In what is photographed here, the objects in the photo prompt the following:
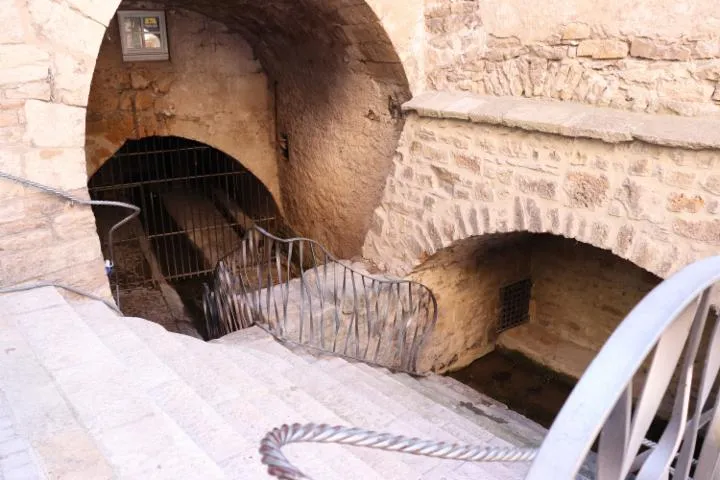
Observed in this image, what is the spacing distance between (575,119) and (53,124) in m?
2.67

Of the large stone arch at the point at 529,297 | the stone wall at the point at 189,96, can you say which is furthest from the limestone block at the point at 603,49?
the stone wall at the point at 189,96

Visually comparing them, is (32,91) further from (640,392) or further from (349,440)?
(640,392)

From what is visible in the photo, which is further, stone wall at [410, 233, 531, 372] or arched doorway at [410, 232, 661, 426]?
arched doorway at [410, 232, 661, 426]

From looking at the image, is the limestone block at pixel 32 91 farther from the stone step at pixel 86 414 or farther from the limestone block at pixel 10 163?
the stone step at pixel 86 414

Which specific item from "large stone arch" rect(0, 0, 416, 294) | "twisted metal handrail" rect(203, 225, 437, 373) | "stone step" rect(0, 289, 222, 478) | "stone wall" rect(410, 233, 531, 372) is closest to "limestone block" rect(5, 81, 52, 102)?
"large stone arch" rect(0, 0, 416, 294)

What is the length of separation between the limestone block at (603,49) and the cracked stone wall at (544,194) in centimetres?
48

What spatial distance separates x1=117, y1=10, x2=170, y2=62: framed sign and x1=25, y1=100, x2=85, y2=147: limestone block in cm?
295

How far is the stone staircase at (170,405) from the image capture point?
156 cm

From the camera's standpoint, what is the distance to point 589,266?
5293 mm

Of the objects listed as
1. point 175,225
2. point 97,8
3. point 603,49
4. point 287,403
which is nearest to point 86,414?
point 287,403

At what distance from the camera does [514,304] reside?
5750 millimetres

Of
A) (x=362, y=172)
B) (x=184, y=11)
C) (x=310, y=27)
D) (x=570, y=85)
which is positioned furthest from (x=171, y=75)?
(x=570, y=85)

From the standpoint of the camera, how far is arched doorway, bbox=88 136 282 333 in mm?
6176

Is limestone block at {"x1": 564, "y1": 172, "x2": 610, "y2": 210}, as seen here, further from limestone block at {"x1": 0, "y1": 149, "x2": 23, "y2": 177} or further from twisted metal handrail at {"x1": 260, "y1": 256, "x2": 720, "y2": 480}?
limestone block at {"x1": 0, "y1": 149, "x2": 23, "y2": 177}
